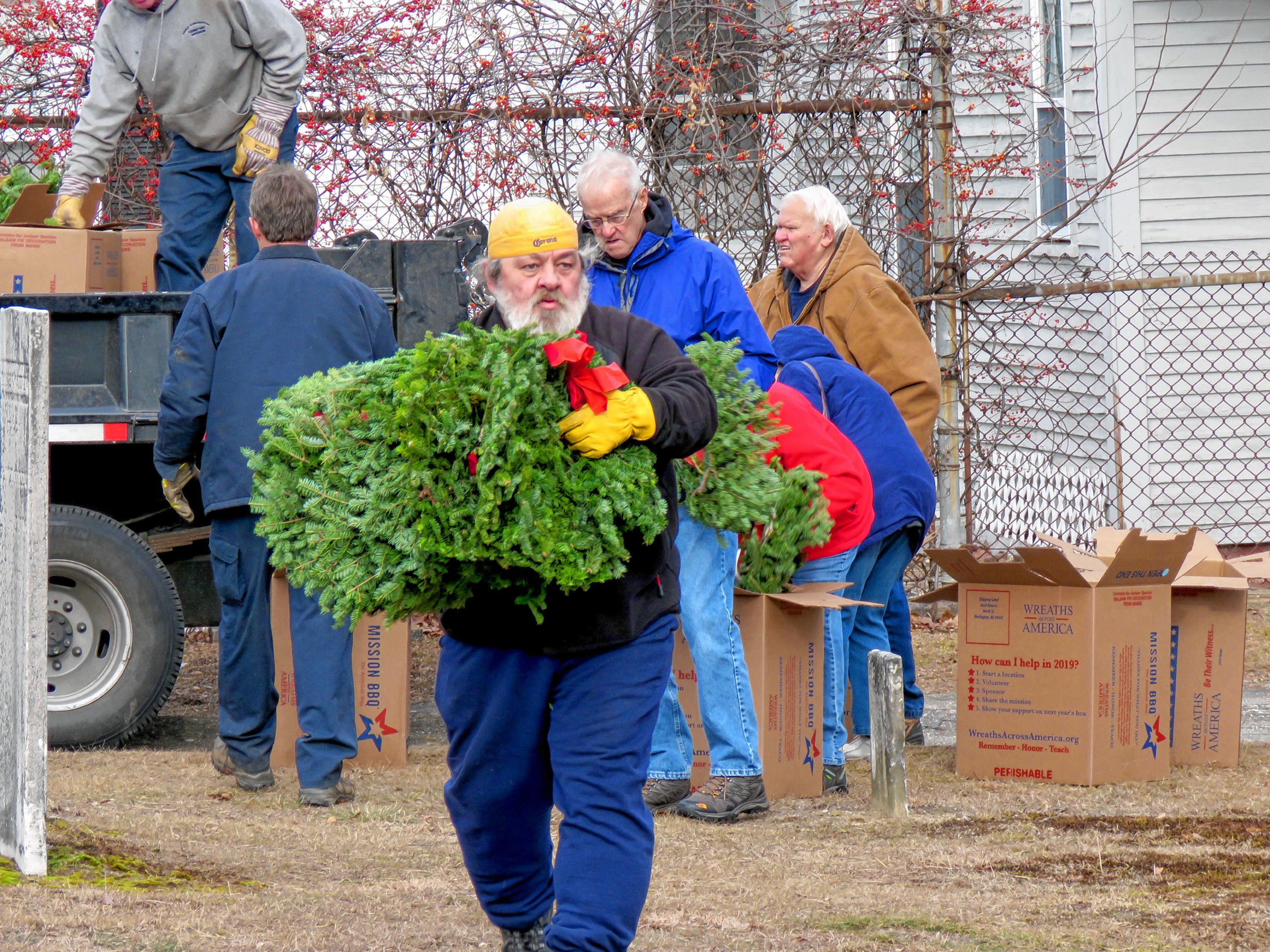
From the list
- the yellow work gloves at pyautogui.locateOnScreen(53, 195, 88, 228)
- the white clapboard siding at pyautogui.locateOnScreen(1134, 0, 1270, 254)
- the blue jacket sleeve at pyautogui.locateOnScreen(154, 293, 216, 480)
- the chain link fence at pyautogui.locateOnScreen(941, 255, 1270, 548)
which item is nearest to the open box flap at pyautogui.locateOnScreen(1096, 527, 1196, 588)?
the blue jacket sleeve at pyautogui.locateOnScreen(154, 293, 216, 480)

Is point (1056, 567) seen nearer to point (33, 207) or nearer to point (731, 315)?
point (731, 315)

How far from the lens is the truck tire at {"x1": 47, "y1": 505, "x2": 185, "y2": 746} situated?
18.3ft

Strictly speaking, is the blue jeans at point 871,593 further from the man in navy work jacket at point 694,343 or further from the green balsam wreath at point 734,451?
the green balsam wreath at point 734,451

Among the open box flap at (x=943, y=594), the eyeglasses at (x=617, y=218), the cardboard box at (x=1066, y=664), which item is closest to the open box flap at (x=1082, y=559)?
the cardboard box at (x=1066, y=664)

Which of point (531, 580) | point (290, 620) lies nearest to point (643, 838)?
point (531, 580)

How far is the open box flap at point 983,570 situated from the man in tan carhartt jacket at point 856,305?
786mm

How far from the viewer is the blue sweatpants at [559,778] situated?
293 cm

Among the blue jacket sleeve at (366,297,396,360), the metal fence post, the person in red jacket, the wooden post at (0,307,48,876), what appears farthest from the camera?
the metal fence post

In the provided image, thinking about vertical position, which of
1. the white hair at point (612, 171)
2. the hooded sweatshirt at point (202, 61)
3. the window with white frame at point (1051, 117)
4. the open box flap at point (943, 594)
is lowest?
the open box flap at point (943, 594)

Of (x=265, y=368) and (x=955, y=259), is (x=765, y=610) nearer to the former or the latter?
(x=265, y=368)

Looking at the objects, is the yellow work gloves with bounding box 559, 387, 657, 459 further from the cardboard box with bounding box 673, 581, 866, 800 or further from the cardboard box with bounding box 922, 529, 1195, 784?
the cardboard box with bounding box 922, 529, 1195, 784

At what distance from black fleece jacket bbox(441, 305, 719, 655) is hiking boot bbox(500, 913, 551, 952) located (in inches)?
25.5

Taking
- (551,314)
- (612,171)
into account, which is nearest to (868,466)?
(612,171)

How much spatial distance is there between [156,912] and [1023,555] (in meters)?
2.99
